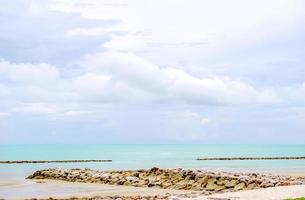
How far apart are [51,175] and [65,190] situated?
50.7 feet

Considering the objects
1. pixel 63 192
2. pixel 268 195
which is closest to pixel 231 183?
pixel 63 192

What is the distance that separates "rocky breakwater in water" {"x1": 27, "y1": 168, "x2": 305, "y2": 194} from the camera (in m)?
37.8

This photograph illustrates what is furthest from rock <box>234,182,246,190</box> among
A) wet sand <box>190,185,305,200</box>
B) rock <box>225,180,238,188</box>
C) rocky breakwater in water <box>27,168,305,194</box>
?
wet sand <box>190,185,305,200</box>

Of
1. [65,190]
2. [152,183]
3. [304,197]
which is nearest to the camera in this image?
[304,197]

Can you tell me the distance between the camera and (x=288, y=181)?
124 ft

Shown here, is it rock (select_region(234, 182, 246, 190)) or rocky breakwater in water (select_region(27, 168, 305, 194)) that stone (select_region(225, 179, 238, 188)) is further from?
rock (select_region(234, 182, 246, 190))

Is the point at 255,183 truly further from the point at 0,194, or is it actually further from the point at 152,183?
the point at 0,194

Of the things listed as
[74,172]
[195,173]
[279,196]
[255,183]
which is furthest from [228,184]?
[74,172]

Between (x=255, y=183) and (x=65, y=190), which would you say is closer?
(x=255, y=183)

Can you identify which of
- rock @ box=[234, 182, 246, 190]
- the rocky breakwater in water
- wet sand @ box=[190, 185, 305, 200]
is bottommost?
wet sand @ box=[190, 185, 305, 200]

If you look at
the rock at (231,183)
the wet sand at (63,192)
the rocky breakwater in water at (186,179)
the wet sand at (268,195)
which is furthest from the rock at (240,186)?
the wet sand at (268,195)

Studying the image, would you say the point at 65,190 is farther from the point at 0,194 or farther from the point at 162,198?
the point at 162,198

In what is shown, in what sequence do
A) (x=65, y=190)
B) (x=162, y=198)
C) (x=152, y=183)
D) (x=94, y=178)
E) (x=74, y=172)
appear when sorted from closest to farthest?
(x=162, y=198)
(x=65, y=190)
(x=152, y=183)
(x=94, y=178)
(x=74, y=172)

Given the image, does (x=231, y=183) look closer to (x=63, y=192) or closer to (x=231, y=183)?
(x=231, y=183)
